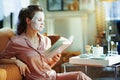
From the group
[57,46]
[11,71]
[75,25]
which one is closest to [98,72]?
[75,25]

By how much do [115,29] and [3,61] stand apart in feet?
9.28

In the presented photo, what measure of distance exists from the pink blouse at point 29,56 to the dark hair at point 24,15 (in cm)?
10

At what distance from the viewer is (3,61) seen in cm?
217

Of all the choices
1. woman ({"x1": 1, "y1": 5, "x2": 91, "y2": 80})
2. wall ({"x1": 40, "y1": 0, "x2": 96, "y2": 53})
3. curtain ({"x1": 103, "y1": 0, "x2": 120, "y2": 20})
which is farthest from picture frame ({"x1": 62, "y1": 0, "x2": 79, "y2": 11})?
woman ({"x1": 1, "y1": 5, "x2": 91, "y2": 80})

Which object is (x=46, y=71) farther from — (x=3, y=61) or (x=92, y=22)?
(x=92, y=22)

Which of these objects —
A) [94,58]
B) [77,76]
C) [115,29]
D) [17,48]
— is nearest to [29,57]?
[17,48]

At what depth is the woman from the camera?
2.16 meters

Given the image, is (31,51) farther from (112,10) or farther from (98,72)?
(112,10)

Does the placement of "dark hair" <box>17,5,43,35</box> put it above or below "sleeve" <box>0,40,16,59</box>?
above

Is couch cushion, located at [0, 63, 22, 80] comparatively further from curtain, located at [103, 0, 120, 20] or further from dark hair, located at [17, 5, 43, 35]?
curtain, located at [103, 0, 120, 20]

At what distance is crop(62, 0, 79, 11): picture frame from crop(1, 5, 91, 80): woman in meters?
2.65

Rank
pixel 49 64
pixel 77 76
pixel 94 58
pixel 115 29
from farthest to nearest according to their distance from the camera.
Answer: pixel 115 29, pixel 94 58, pixel 49 64, pixel 77 76

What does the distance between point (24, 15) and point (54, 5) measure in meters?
2.84

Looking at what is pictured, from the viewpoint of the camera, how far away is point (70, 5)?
491cm
